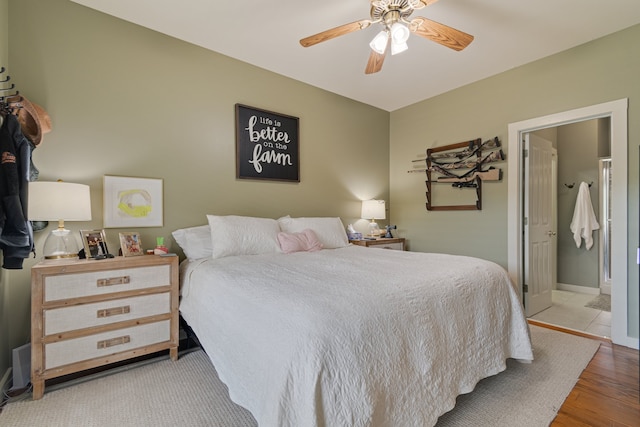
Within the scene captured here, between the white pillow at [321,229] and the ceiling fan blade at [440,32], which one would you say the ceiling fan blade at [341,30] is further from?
the white pillow at [321,229]

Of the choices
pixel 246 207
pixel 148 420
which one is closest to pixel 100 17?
pixel 246 207

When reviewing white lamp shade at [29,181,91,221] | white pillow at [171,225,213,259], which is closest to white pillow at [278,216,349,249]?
white pillow at [171,225,213,259]

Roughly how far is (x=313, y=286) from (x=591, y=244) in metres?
4.58

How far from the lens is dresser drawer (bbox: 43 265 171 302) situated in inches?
72.3

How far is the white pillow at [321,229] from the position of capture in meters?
3.09

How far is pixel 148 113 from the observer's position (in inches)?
103

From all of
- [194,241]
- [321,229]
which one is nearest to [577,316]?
[321,229]

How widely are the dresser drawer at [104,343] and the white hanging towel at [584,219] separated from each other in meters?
5.16

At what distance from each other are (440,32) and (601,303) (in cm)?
395

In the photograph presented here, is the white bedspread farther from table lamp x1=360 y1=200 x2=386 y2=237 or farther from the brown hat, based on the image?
table lamp x1=360 y1=200 x2=386 y2=237

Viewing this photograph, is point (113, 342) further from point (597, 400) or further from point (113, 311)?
point (597, 400)

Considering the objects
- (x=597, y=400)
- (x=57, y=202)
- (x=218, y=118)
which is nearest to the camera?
(x=597, y=400)

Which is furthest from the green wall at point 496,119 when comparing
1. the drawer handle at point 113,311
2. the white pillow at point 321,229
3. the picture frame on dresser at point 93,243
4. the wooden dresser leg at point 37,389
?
the wooden dresser leg at point 37,389

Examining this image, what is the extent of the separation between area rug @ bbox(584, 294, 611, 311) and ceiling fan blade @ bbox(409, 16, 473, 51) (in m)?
3.57
